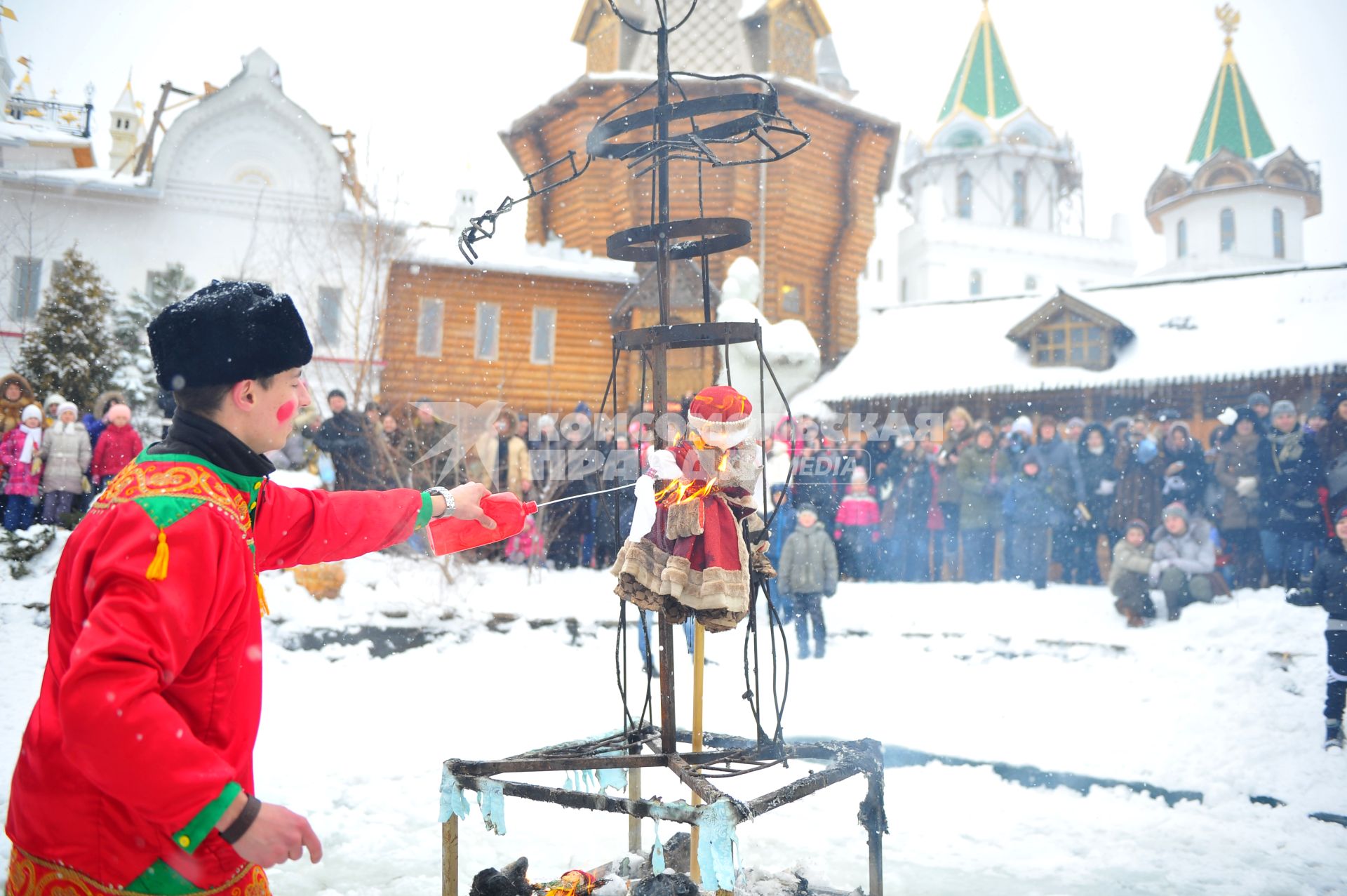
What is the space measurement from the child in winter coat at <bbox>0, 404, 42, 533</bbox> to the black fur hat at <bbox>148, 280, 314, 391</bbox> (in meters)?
9.56

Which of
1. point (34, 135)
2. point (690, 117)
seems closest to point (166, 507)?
point (690, 117)

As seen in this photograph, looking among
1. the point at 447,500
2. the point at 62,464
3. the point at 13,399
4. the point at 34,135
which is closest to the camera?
the point at 447,500

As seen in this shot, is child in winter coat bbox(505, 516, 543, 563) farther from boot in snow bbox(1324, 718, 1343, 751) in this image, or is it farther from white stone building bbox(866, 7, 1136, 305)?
white stone building bbox(866, 7, 1136, 305)

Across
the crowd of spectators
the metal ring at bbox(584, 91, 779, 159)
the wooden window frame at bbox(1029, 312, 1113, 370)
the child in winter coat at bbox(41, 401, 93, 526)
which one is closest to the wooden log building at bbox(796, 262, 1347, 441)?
the wooden window frame at bbox(1029, 312, 1113, 370)

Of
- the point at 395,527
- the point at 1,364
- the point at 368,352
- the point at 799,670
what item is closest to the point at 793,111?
the point at 368,352

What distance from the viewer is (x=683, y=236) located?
3.21 metres

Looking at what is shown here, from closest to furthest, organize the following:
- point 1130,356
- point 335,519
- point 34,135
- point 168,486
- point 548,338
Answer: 1. point 168,486
2. point 335,519
3. point 1130,356
4. point 34,135
5. point 548,338

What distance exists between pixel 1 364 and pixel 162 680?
71.8 ft

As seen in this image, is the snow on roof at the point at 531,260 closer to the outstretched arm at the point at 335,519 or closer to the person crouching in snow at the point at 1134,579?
the person crouching in snow at the point at 1134,579

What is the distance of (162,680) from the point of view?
1694 mm

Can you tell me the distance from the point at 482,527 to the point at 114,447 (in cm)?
882

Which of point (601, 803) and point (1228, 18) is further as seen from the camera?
point (1228, 18)

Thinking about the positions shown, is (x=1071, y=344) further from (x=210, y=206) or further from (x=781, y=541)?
(x=210, y=206)

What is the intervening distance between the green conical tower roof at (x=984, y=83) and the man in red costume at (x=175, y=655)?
176ft
